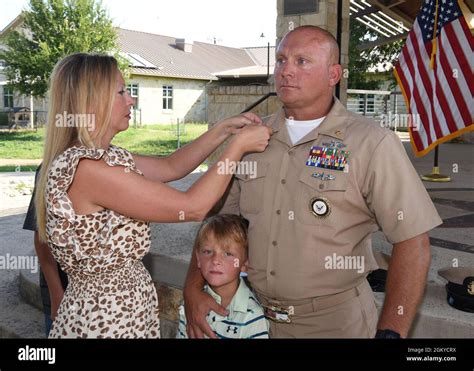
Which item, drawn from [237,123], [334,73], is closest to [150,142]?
[237,123]

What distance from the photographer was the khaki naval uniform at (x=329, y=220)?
6.84 ft

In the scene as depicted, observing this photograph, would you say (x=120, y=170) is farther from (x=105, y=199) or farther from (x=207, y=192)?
(x=207, y=192)

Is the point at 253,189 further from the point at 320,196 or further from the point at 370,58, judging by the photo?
the point at 370,58

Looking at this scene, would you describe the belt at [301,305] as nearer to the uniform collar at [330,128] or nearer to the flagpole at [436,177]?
the uniform collar at [330,128]

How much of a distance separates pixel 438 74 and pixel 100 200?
5.87 m

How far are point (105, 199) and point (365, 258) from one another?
3.58 ft

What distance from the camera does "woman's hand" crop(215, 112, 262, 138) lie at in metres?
2.45

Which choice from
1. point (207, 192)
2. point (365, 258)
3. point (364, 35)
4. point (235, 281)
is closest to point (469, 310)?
point (365, 258)

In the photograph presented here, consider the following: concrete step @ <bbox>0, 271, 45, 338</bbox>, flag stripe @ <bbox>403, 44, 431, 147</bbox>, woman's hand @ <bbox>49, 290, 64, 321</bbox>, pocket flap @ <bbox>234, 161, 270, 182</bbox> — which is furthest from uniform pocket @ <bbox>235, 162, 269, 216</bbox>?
flag stripe @ <bbox>403, 44, 431, 147</bbox>

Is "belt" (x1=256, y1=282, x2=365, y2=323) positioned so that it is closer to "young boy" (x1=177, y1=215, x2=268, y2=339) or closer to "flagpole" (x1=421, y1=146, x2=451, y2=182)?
"young boy" (x1=177, y1=215, x2=268, y2=339)

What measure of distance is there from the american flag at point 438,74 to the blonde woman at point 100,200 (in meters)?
5.20

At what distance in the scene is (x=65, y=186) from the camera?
2061mm

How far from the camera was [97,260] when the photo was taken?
7.13ft

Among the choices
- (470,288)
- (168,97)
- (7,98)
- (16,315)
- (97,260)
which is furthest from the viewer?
(168,97)
